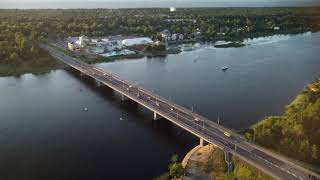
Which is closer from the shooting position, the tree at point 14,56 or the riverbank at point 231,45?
the tree at point 14,56

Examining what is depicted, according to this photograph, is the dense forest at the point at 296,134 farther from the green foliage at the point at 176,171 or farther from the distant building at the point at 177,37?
the distant building at the point at 177,37

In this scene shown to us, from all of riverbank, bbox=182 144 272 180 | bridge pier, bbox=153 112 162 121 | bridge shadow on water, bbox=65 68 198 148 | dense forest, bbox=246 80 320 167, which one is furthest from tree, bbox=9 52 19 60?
dense forest, bbox=246 80 320 167

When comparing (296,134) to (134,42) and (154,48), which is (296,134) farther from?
(134,42)

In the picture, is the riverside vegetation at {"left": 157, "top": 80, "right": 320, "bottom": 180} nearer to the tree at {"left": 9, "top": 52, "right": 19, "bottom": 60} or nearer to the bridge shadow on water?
the bridge shadow on water

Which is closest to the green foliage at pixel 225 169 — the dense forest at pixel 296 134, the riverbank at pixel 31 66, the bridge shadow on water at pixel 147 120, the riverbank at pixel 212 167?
the riverbank at pixel 212 167

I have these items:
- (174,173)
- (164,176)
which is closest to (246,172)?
(174,173)

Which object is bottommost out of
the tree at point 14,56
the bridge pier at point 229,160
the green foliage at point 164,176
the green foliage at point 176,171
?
the green foliage at point 164,176

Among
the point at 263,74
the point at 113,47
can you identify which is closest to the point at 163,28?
the point at 113,47
